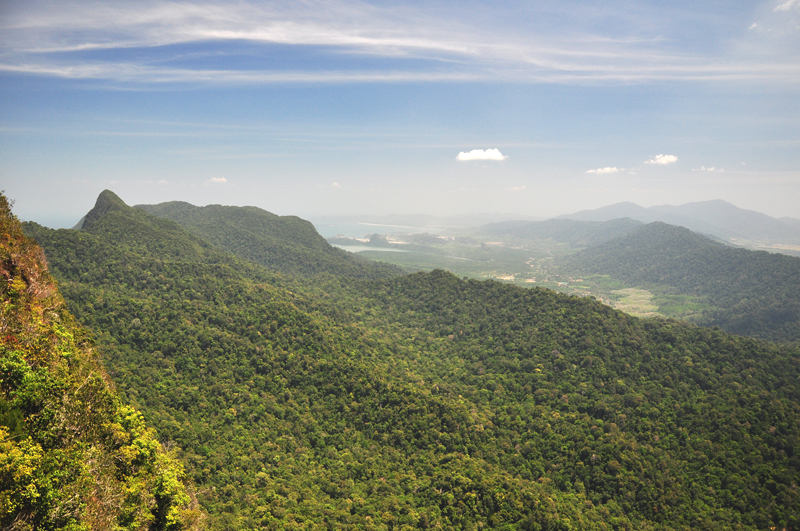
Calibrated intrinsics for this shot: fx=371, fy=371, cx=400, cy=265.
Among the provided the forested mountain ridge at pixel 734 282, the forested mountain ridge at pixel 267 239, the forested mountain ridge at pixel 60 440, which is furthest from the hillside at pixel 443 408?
the forested mountain ridge at pixel 734 282

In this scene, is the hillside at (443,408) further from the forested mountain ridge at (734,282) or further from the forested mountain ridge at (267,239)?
the forested mountain ridge at (734,282)

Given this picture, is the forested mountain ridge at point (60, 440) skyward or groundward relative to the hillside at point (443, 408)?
skyward

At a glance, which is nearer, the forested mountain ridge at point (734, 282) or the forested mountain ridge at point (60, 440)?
the forested mountain ridge at point (60, 440)

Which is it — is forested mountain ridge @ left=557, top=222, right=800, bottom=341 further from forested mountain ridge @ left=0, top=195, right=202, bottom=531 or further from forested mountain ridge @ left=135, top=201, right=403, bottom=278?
forested mountain ridge @ left=0, top=195, right=202, bottom=531

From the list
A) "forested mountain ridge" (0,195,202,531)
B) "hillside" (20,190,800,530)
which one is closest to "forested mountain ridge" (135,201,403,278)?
"hillside" (20,190,800,530)

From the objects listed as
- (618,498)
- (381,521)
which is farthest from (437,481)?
(618,498)
